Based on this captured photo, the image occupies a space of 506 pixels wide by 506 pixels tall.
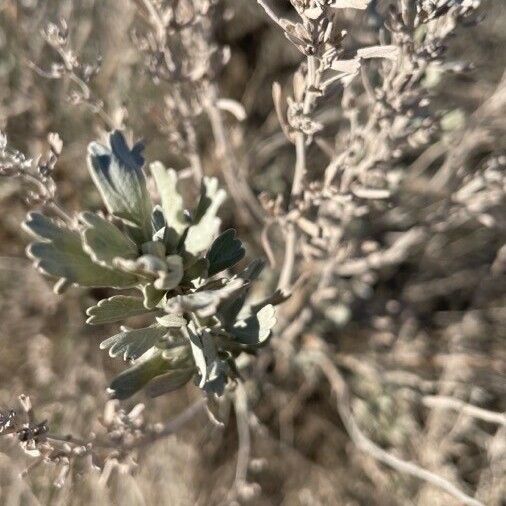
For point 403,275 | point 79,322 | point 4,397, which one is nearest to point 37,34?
point 79,322

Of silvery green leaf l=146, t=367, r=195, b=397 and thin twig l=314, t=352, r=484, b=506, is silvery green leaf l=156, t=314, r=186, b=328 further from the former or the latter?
thin twig l=314, t=352, r=484, b=506

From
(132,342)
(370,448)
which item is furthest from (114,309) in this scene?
(370,448)

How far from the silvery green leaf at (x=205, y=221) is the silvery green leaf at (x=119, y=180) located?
0.29 ft

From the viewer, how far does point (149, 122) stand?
2516 millimetres

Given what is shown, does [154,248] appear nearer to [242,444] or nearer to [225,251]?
[225,251]

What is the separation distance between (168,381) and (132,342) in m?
0.14

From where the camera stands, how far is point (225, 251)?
104 cm

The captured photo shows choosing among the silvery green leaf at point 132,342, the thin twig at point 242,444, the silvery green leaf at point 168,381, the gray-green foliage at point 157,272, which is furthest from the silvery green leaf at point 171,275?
the thin twig at point 242,444

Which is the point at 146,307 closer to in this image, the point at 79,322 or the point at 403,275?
the point at 79,322

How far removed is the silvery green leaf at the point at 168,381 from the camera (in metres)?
1.07

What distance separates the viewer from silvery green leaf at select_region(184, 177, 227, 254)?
1032mm

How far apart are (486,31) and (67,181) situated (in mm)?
1953

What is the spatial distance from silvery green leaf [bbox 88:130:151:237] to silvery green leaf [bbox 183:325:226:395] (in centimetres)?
20

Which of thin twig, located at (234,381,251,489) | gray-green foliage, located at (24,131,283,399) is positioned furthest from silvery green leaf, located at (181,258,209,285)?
thin twig, located at (234,381,251,489)
